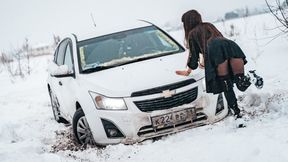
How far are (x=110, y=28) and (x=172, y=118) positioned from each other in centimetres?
258

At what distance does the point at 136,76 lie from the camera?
200 inches

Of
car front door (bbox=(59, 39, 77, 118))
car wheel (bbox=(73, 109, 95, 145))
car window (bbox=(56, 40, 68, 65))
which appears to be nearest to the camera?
car wheel (bbox=(73, 109, 95, 145))

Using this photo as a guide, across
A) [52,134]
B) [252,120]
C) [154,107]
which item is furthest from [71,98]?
[252,120]

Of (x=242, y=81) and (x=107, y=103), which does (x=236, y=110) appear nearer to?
(x=242, y=81)

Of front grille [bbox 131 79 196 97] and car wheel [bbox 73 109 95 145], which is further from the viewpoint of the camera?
car wheel [bbox 73 109 95 145]

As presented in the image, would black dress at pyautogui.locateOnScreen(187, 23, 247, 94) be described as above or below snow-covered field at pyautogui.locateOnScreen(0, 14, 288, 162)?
above

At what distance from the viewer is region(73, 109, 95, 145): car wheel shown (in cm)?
511

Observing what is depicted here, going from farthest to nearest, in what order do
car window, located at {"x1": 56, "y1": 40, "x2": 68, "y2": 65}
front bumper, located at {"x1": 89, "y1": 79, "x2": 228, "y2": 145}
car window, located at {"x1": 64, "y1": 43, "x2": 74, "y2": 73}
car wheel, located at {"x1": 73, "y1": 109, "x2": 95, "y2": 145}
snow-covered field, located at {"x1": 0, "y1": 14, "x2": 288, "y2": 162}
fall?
car window, located at {"x1": 56, "y1": 40, "x2": 68, "y2": 65}
car window, located at {"x1": 64, "y1": 43, "x2": 74, "y2": 73}
car wheel, located at {"x1": 73, "y1": 109, "x2": 95, "y2": 145}
front bumper, located at {"x1": 89, "y1": 79, "x2": 228, "y2": 145}
snow-covered field, located at {"x1": 0, "y1": 14, "x2": 288, "y2": 162}

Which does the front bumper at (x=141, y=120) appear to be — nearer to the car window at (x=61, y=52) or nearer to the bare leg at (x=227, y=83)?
the bare leg at (x=227, y=83)

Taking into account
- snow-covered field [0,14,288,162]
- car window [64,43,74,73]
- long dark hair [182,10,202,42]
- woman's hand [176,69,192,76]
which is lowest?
snow-covered field [0,14,288,162]

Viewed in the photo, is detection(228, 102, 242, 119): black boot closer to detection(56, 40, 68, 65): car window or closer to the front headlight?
the front headlight

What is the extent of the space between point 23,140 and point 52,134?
0.51 metres

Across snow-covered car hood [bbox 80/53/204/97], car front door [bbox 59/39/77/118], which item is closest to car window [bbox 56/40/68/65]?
car front door [bbox 59/39/77/118]

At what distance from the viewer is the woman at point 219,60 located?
15.6 ft
